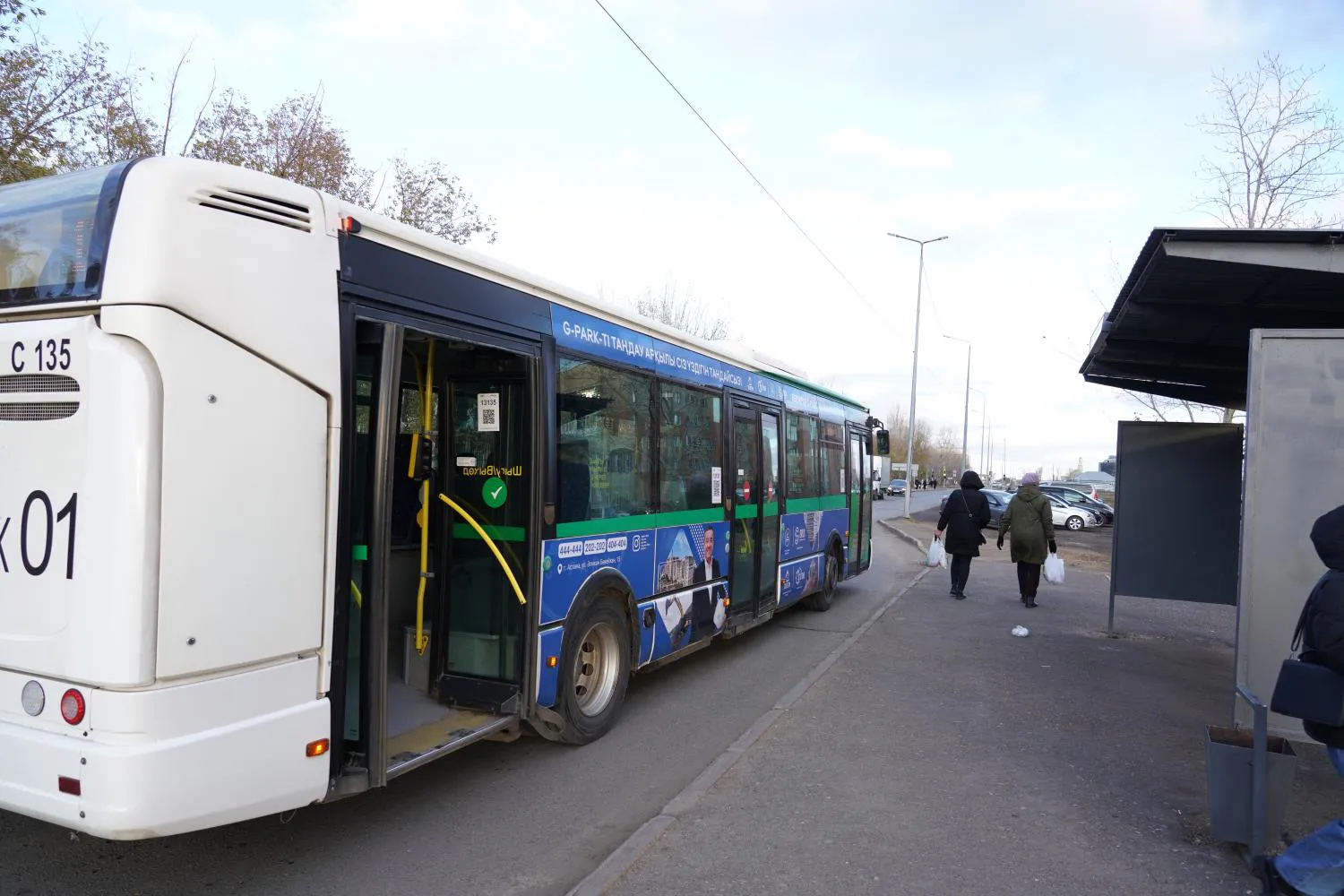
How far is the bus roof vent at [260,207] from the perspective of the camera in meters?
3.53

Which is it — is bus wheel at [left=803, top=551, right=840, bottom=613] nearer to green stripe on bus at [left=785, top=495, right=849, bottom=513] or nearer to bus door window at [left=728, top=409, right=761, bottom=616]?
green stripe on bus at [left=785, top=495, right=849, bottom=513]

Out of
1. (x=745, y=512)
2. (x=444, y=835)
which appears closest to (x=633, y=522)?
(x=745, y=512)

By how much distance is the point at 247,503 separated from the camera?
352 cm

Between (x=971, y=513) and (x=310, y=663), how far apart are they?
1135cm

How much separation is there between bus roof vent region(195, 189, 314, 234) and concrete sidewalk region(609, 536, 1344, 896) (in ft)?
10.7

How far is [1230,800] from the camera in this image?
4301mm

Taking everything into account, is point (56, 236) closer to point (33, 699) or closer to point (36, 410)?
point (36, 410)

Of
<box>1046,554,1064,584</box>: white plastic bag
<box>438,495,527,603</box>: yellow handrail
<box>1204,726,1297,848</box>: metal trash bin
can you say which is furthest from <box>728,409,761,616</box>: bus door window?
<box>1046,554,1064,584</box>: white plastic bag

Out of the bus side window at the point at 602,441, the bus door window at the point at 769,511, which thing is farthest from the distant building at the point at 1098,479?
the bus side window at the point at 602,441

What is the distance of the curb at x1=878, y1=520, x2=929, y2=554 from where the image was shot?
24.4 m

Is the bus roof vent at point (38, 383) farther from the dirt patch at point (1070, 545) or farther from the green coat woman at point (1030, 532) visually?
the dirt patch at point (1070, 545)

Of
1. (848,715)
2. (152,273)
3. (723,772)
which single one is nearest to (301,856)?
(723,772)

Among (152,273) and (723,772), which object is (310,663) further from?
(723,772)

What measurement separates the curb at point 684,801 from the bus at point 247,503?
105 centimetres
